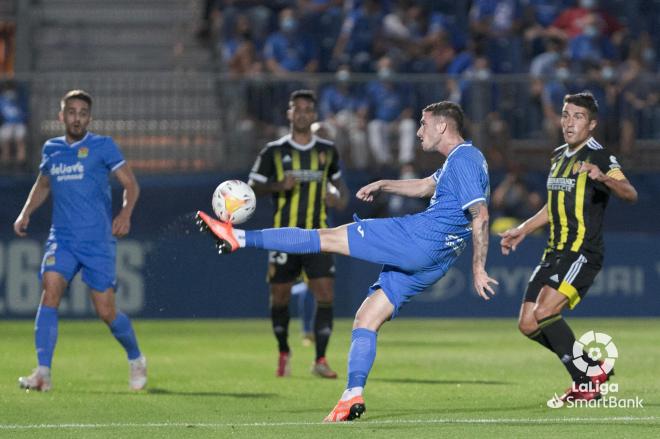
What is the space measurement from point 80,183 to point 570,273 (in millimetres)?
3801

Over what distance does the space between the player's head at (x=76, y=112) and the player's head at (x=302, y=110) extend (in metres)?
2.02

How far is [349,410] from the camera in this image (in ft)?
28.2

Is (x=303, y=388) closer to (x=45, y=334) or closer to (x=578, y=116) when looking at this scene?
(x=45, y=334)

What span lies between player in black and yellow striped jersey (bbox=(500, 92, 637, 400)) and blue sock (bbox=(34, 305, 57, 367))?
3.49 meters

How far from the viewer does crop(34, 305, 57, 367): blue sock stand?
10.6 meters

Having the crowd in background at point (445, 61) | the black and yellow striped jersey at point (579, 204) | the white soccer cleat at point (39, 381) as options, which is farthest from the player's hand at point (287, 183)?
the crowd in background at point (445, 61)

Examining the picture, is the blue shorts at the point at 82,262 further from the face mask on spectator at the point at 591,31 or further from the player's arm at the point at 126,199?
the face mask on spectator at the point at 591,31

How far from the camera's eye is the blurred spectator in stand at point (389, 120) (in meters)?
19.4

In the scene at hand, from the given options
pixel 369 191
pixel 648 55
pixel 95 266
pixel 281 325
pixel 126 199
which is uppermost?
pixel 648 55

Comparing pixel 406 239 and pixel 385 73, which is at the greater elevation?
pixel 385 73

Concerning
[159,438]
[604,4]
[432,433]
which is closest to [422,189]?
[432,433]

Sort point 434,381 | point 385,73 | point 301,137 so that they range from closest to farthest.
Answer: point 434,381 < point 301,137 < point 385,73

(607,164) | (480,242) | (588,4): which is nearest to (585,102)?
(607,164)

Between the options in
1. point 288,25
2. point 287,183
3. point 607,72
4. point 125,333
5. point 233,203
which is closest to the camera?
point 233,203
